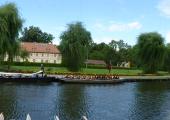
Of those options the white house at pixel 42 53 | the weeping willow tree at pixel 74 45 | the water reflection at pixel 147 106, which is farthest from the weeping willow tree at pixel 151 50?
the white house at pixel 42 53

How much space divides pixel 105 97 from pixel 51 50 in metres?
112

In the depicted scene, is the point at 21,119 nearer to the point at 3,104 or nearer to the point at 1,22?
the point at 3,104

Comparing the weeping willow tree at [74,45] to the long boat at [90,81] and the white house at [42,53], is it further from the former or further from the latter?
the white house at [42,53]

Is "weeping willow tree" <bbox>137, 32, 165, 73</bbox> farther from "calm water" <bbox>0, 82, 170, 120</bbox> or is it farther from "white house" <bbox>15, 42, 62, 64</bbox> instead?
"white house" <bbox>15, 42, 62, 64</bbox>

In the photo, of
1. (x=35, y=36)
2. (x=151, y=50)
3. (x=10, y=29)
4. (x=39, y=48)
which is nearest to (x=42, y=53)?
(x=39, y=48)

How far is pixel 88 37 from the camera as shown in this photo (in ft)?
328

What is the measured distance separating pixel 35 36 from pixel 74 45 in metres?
98.7

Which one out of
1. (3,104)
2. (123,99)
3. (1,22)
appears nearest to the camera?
(3,104)

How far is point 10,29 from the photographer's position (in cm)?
8300

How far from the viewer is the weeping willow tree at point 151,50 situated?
105438 millimetres

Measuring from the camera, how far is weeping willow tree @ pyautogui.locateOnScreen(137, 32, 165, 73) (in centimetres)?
10544

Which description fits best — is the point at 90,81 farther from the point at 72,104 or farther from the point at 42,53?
the point at 42,53

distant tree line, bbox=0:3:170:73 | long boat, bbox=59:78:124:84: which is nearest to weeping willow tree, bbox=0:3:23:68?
distant tree line, bbox=0:3:170:73

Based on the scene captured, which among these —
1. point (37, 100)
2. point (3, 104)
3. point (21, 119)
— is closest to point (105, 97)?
point (37, 100)
